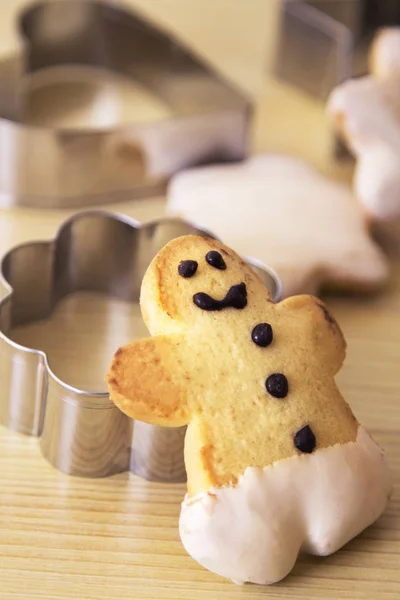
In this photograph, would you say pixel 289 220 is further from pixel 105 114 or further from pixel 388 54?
pixel 105 114

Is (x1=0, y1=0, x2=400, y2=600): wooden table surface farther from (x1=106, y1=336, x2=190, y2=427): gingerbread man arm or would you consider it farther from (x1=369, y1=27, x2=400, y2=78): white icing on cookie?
(x1=369, y1=27, x2=400, y2=78): white icing on cookie

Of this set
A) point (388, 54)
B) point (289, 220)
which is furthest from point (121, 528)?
point (388, 54)

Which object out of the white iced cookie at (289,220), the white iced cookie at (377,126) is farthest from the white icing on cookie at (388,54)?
the white iced cookie at (289,220)

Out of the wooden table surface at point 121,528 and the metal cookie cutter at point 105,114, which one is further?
the metal cookie cutter at point 105,114

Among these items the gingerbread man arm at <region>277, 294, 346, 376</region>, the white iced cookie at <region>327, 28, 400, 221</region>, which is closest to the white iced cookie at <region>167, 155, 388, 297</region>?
the white iced cookie at <region>327, 28, 400, 221</region>

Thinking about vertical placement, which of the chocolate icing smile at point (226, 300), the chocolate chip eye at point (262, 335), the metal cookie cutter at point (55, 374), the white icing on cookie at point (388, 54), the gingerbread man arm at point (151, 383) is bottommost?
the metal cookie cutter at point (55, 374)

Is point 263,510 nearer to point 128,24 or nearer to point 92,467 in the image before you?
point 92,467

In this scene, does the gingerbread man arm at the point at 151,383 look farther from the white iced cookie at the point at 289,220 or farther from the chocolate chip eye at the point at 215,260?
the white iced cookie at the point at 289,220
